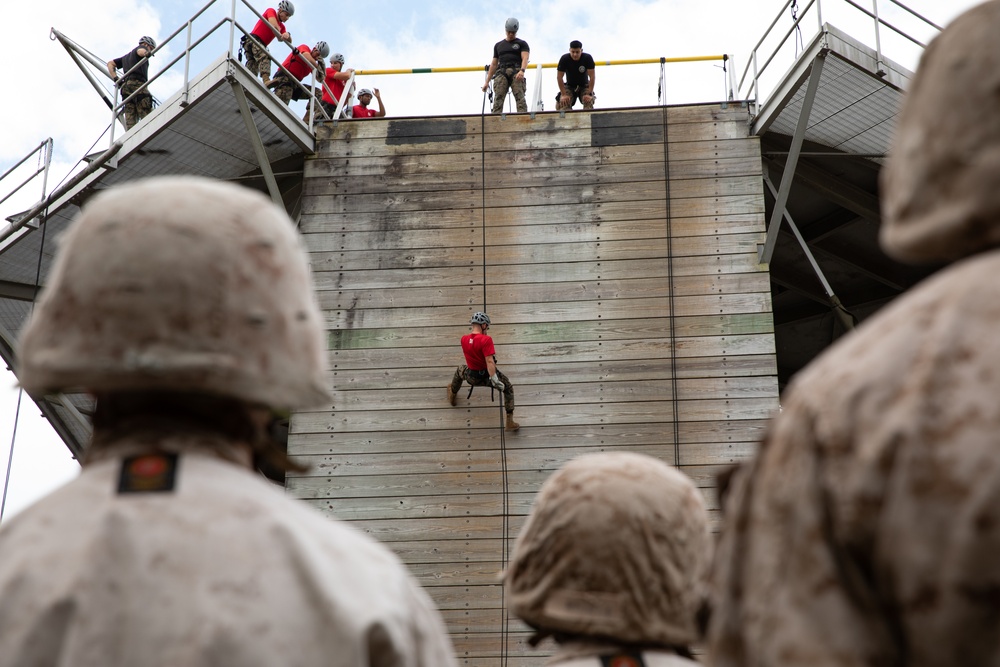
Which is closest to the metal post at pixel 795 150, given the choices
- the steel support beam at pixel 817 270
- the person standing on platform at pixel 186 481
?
the steel support beam at pixel 817 270

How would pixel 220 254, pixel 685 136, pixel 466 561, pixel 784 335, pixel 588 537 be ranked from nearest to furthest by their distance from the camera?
1. pixel 220 254
2. pixel 588 537
3. pixel 466 561
4. pixel 685 136
5. pixel 784 335

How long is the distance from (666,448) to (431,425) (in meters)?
2.62

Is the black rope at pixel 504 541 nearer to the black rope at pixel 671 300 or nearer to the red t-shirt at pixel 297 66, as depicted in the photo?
the black rope at pixel 671 300

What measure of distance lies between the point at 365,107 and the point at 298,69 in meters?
1.29

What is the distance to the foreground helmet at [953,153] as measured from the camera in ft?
5.66

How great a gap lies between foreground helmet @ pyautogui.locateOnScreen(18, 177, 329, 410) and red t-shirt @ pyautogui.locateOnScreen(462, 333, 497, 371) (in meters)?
11.0

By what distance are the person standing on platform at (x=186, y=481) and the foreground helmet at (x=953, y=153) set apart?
122cm

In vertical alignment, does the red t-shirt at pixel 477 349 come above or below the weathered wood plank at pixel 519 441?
above

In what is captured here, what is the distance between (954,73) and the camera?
180 centimetres

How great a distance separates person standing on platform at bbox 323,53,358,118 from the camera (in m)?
16.7

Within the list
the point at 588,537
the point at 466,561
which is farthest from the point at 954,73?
the point at 466,561

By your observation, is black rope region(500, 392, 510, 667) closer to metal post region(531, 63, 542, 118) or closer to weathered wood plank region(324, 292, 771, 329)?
weathered wood plank region(324, 292, 771, 329)

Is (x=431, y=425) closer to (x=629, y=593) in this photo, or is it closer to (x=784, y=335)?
(x=784, y=335)

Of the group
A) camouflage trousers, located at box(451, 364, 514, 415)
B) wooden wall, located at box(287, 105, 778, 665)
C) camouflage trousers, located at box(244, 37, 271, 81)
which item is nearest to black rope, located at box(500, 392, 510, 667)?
wooden wall, located at box(287, 105, 778, 665)
